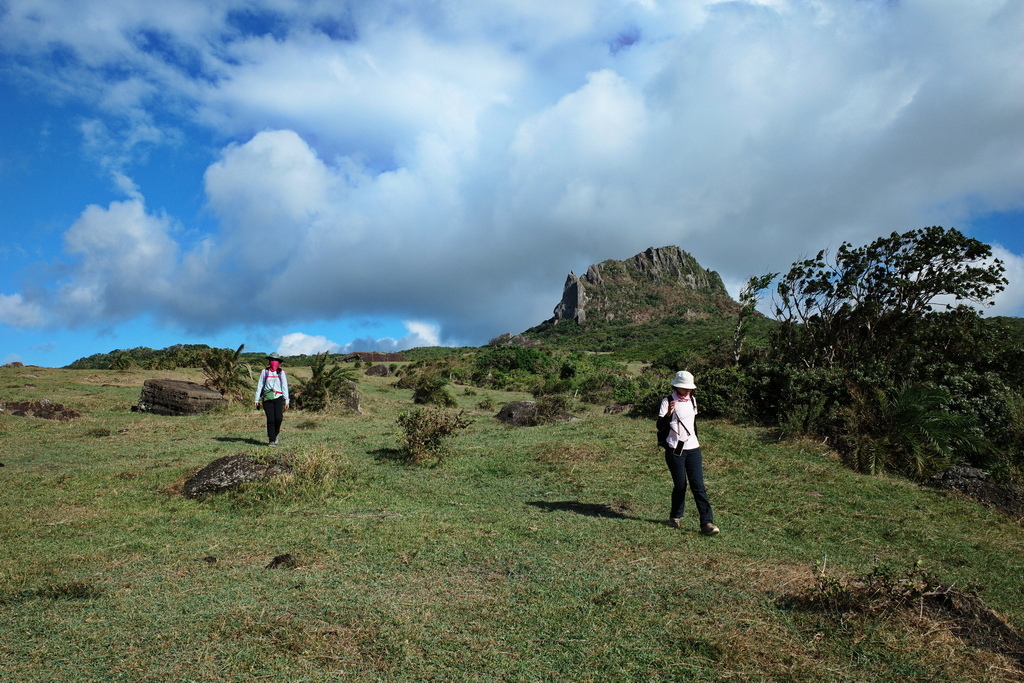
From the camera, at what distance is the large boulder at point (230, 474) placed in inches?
324

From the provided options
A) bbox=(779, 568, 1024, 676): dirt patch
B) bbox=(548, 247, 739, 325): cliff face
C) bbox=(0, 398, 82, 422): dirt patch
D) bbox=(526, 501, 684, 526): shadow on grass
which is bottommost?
bbox=(779, 568, 1024, 676): dirt patch

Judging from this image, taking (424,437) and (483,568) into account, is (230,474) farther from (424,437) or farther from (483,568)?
(483,568)

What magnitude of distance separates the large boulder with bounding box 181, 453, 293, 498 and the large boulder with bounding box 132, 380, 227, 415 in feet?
26.7

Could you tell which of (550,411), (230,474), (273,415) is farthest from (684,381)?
(550,411)

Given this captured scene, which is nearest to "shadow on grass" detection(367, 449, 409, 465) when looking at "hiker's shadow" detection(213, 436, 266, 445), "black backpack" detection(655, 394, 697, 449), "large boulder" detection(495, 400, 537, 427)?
"hiker's shadow" detection(213, 436, 266, 445)

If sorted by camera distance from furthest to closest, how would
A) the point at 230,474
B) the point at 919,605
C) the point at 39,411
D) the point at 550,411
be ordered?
the point at 550,411
the point at 39,411
the point at 230,474
the point at 919,605

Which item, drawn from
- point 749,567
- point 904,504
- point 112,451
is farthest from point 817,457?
point 112,451

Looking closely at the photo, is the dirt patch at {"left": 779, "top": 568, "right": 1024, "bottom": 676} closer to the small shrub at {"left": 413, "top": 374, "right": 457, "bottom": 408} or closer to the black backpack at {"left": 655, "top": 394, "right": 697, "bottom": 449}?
the black backpack at {"left": 655, "top": 394, "right": 697, "bottom": 449}

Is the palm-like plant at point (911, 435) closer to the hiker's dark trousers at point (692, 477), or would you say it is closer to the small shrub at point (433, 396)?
the hiker's dark trousers at point (692, 477)

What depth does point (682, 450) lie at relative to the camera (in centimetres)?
692

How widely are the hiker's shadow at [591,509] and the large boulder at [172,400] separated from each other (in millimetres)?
11394

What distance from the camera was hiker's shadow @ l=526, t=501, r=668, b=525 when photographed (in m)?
7.62

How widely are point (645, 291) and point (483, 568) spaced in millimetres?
99617

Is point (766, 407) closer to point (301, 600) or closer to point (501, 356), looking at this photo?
point (301, 600)
